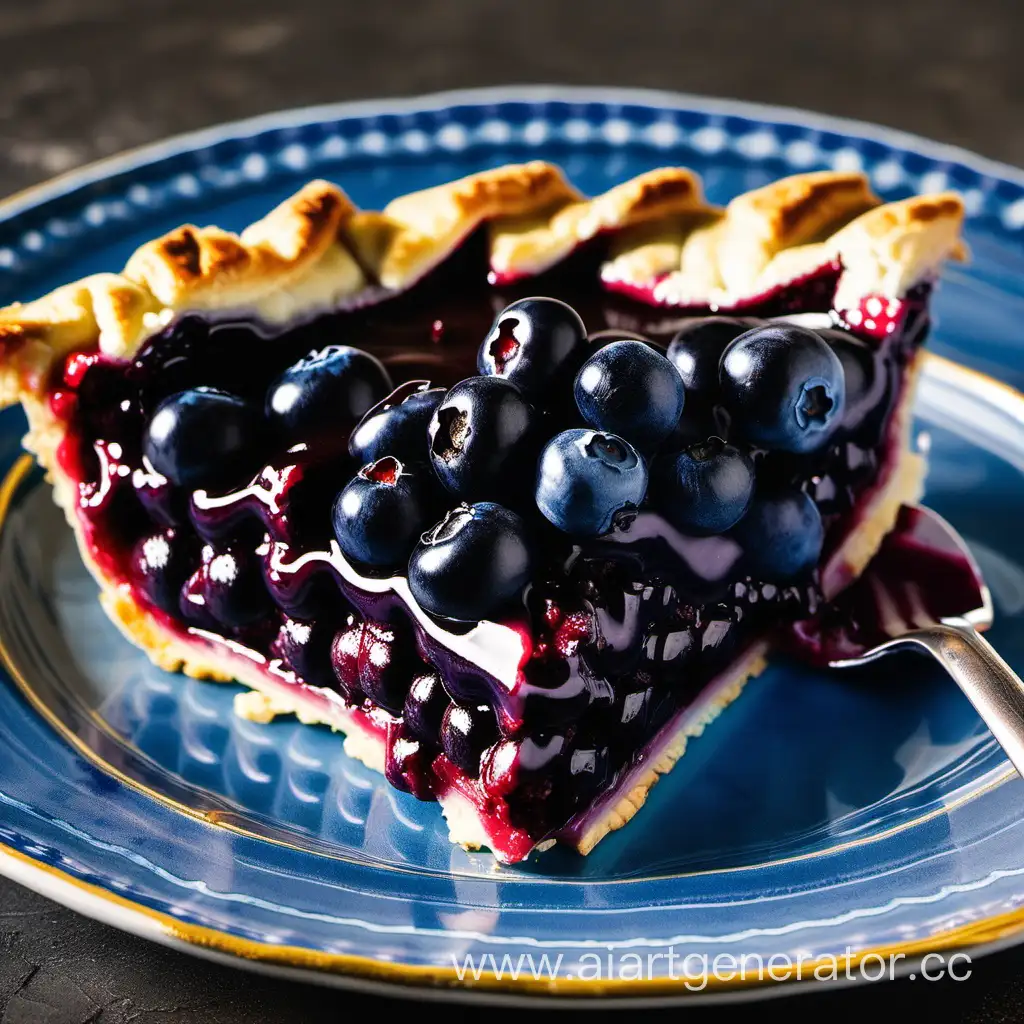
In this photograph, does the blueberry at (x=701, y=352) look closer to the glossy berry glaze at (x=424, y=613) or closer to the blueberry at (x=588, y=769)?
the glossy berry glaze at (x=424, y=613)

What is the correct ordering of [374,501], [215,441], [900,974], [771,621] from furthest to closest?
[771,621] → [215,441] → [374,501] → [900,974]

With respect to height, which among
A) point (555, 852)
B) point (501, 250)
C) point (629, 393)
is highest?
point (629, 393)

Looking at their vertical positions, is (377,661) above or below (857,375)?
below

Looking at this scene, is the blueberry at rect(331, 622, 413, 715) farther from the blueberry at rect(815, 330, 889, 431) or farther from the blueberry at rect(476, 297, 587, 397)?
the blueberry at rect(815, 330, 889, 431)

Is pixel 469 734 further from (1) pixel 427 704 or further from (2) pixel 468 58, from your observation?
(2) pixel 468 58

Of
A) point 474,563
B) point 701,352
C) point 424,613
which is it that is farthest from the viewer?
point 701,352

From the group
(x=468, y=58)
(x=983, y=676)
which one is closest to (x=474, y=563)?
(x=983, y=676)

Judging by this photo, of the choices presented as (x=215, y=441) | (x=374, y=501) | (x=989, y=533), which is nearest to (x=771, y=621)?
(x=989, y=533)

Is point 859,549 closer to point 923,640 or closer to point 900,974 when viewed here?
point 923,640
